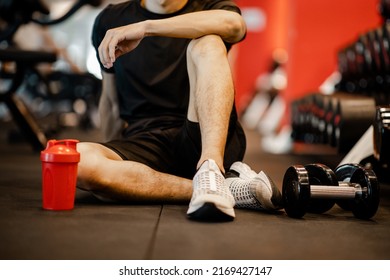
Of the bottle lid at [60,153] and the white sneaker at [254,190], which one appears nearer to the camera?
the bottle lid at [60,153]

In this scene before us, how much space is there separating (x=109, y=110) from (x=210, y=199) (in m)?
0.88

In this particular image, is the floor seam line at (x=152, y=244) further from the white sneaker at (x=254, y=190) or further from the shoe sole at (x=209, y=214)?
the white sneaker at (x=254, y=190)

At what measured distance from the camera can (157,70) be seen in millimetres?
2098

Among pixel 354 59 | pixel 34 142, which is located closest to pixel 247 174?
pixel 354 59

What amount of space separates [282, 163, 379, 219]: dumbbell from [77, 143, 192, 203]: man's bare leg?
14.6 inches

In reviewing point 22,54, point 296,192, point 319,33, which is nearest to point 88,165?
point 296,192

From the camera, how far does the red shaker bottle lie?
1594 mm

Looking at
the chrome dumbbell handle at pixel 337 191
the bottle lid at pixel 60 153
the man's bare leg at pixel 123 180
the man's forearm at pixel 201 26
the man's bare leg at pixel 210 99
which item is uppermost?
the man's forearm at pixel 201 26

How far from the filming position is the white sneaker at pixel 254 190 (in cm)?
172

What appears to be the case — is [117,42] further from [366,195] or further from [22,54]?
[22,54]

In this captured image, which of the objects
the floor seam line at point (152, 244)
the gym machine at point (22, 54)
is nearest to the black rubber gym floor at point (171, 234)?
the floor seam line at point (152, 244)

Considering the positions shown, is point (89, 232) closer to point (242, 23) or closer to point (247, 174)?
point (247, 174)

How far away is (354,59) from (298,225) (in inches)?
89.5

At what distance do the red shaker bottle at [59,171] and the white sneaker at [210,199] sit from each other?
1.16 feet
